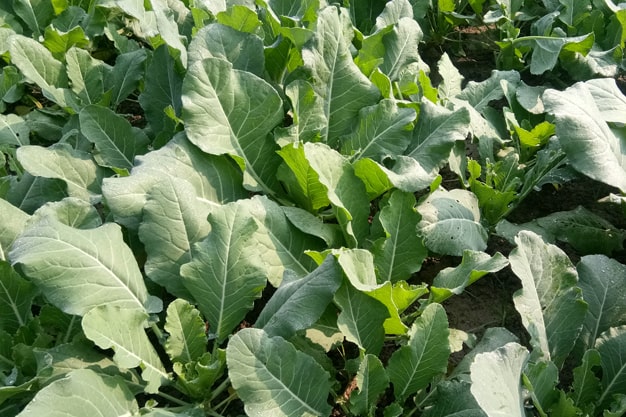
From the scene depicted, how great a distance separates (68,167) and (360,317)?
1111mm

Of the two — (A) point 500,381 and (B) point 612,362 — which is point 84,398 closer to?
(A) point 500,381

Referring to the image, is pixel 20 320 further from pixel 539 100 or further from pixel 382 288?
pixel 539 100

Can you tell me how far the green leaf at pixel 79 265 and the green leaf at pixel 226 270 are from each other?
0.17 m

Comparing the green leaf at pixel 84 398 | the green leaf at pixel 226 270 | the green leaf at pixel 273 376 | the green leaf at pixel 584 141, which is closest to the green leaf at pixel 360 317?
the green leaf at pixel 273 376

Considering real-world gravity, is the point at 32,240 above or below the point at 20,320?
above

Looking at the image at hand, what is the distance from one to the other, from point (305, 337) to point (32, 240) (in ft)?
2.58

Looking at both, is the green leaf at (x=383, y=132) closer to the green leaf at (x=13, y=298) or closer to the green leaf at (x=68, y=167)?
the green leaf at (x=68, y=167)

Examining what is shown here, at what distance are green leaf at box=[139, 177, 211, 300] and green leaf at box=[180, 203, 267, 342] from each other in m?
0.07

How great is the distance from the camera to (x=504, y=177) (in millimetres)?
2430

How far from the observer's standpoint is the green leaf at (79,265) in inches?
67.6

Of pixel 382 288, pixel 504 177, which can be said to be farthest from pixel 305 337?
pixel 504 177

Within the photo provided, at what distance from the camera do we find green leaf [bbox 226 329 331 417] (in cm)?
164

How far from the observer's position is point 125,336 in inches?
67.7

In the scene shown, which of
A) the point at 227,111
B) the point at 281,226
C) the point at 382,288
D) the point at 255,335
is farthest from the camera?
the point at 227,111
